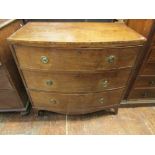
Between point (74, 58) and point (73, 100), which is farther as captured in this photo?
point (73, 100)

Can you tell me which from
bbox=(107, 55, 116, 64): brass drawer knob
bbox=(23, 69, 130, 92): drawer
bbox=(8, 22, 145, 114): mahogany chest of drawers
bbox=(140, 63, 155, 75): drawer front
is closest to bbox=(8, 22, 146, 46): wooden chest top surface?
bbox=(8, 22, 145, 114): mahogany chest of drawers

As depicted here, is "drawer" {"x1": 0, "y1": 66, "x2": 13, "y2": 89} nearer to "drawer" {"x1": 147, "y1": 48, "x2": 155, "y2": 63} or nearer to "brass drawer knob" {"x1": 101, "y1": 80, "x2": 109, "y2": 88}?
"brass drawer knob" {"x1": 101, "y1": 80, "x2": 109, "y2": 88}

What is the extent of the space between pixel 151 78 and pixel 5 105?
4.75 ft

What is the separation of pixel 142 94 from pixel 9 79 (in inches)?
52.3

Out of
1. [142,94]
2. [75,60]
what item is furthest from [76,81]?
[142,94]

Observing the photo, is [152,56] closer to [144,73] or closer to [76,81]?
[144,73]

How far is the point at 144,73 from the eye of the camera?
1.36 meters

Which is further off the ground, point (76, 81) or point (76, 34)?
point (76, 34)

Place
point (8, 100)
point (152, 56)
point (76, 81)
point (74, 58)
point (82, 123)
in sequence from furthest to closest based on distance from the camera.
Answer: point (82, 123), point (8, 100), point (152, 56), point (76, 81), point (74, 58)
